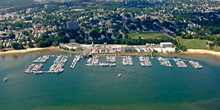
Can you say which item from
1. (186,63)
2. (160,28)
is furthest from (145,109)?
(160,28)

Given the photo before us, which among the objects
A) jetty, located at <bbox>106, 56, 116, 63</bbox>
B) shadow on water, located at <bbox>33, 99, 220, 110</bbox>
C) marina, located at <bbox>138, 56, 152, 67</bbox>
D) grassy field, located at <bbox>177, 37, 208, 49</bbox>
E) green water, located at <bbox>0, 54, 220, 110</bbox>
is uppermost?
grassy field, located at <bbox>177, 37, 208, 49</bbox>

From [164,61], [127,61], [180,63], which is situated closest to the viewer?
[180,63]

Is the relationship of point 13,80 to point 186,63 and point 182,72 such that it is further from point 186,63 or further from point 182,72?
point 186,63

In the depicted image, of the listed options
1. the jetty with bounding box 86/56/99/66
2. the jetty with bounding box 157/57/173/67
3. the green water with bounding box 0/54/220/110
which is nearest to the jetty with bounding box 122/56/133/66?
the green water with bounding box 0/54/220/110

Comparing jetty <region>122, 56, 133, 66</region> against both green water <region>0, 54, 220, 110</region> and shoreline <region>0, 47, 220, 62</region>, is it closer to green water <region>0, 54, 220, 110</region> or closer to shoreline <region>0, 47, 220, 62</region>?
green water <region>0, 54, 220, 110</region>

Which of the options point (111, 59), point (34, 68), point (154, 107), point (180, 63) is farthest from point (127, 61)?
point (34, 68)

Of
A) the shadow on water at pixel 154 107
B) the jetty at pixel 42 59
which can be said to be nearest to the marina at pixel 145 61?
the shadow on water at pixel 154 107

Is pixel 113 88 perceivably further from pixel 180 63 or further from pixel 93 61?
pixel 180 63

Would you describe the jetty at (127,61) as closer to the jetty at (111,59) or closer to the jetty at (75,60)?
the jetty at (111,59)
